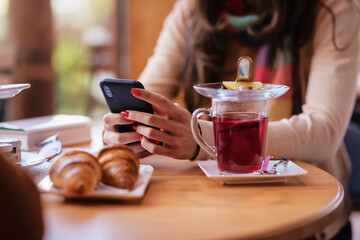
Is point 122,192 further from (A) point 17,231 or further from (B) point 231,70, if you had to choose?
(B) point 231,70

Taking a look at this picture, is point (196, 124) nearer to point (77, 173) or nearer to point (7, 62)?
point (77, 173)

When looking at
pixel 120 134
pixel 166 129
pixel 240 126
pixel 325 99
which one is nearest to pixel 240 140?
pixel 240 126

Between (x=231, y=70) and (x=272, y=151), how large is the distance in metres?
0.64

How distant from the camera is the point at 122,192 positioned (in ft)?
2.27

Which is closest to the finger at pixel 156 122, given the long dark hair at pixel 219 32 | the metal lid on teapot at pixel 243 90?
the metal lid on teapot at pixel 243 90

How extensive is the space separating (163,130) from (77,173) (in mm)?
303

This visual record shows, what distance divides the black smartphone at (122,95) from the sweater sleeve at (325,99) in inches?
12.6

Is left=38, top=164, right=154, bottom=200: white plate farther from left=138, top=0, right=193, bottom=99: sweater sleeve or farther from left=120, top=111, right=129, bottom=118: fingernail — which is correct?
left=138, top=0, right=193, bottom=99: sweater sleeve

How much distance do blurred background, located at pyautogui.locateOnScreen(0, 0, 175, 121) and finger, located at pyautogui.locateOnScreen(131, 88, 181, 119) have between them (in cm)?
107

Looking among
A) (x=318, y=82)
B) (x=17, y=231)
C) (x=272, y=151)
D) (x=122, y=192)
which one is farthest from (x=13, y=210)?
(x=318, y=82)

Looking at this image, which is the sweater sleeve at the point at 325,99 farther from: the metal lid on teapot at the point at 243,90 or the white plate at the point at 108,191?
the white plate at the point at 108,191

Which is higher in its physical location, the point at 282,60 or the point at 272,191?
the point at 282,60

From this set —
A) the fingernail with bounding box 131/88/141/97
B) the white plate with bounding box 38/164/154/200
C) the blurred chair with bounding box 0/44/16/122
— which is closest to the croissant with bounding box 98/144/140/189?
the white plate with bounding box 38/164/154/200

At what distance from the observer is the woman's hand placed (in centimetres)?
90
